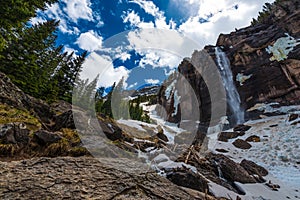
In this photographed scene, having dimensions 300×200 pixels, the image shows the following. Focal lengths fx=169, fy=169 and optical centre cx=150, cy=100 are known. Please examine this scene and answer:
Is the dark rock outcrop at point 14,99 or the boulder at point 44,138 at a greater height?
the dark rock outcrop at point 14,99

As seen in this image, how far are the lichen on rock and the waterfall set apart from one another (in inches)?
325

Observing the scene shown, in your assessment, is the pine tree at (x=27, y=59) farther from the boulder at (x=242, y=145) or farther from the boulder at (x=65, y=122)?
the boulder at (x=242, y=145)

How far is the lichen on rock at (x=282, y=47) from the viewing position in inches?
1248

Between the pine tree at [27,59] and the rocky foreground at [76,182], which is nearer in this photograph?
the rocky foreground at [76,182]

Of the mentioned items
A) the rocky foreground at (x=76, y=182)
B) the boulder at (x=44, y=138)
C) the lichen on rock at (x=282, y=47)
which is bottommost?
the rocky foreground at (x=76, y=182)

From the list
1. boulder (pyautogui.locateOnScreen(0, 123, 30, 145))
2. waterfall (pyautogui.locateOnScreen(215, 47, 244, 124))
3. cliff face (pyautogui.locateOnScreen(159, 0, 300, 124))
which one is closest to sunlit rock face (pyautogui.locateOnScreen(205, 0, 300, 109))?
cliff face (pyautogui.locateOnScreen(159, 0, 300, 124))

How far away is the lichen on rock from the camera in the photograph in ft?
104

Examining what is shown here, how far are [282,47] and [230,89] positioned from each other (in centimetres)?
1204

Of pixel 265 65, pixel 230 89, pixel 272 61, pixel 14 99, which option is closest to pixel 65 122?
pixel 14 99

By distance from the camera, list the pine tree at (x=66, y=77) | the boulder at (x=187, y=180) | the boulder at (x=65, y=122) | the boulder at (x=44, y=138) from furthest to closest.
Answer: the pine tree at (x=66, y=77)
the boulder at (x=65, y=122)
the boulder at (x=44, y=138)
the boulder at (x=187, y=180)

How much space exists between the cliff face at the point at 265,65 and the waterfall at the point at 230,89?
2.23 ft

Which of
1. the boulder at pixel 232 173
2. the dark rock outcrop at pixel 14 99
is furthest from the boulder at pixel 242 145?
the dark rock outcrop at pixel 14 99

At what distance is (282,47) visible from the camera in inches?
1287

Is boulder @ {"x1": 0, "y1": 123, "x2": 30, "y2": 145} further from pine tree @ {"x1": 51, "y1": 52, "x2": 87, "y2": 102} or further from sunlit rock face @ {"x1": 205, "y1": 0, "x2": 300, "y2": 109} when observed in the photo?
sunlit rock face @ {"x1": 205, "y1": 0, "x2": 300, "y2": 109}
